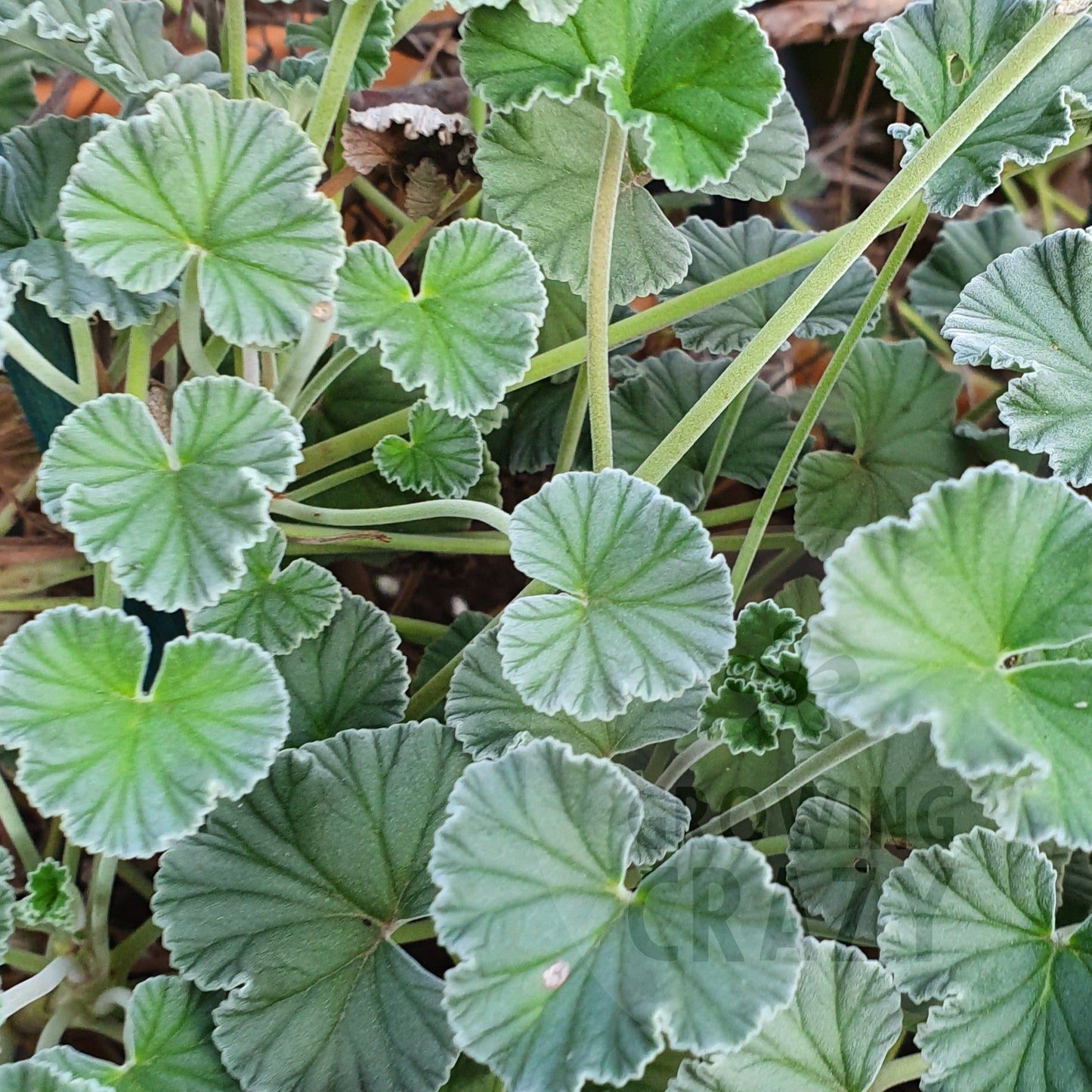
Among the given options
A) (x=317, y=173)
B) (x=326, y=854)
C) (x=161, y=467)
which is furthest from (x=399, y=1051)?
(x=317, y=173)

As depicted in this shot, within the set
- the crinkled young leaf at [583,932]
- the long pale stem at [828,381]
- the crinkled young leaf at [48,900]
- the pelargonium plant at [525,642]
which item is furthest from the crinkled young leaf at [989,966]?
the crinkled young leaf at [48,900]

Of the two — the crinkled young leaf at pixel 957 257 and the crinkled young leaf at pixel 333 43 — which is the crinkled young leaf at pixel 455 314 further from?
the crinkled young leaf at pixel 957 257

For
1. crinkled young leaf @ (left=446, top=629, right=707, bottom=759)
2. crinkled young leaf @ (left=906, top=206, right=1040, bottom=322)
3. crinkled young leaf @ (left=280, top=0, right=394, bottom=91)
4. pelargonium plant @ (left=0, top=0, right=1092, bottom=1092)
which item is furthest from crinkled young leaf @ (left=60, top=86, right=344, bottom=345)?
crinkled young leaf @ (left=906, top=206, right=1040, bottom=322)

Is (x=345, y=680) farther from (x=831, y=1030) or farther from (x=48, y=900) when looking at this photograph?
(x=831, y=1030)

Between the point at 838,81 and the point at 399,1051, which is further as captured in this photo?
the point at 838,81

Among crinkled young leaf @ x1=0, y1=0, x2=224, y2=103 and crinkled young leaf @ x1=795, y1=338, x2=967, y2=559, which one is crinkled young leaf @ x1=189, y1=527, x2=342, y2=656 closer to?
crinkled young leaf @ x1=0, y1=0, x2=224, y2=103

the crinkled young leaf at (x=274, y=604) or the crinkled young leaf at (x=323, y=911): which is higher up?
the crinkled young leaf at (x=274, y=604)

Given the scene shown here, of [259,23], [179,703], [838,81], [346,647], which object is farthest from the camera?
[838,81]

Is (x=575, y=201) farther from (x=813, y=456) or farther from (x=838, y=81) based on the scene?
(x=838, y=81)
